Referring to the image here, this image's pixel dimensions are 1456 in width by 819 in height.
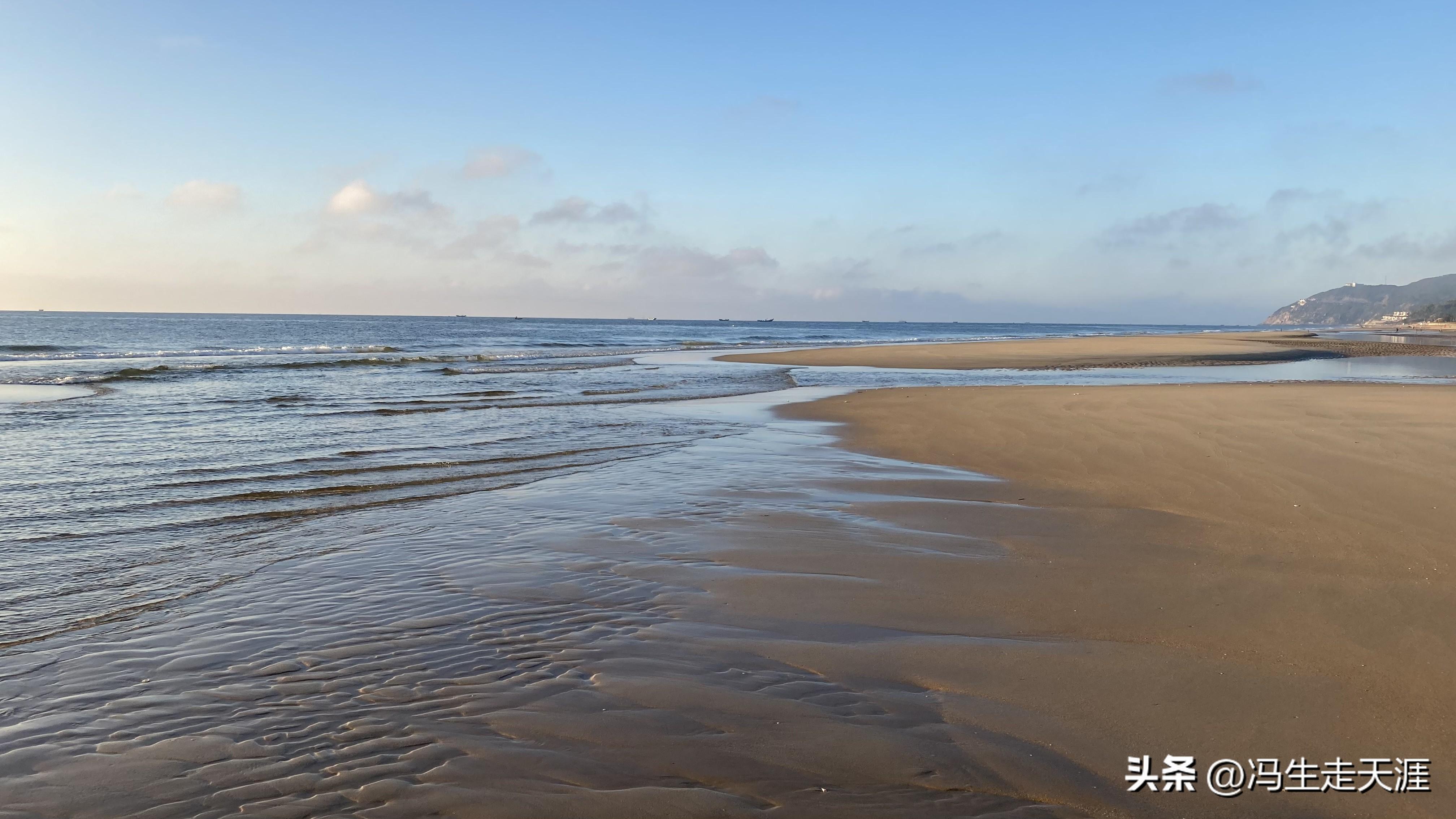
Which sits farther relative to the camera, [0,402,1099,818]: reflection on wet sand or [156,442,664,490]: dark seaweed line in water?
[156,442,664,490]: dark seaweed line in water

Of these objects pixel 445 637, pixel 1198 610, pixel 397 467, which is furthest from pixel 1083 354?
pixel 445 637

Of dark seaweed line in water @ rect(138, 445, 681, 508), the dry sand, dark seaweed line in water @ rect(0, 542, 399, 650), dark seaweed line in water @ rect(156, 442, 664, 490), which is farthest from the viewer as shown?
dark seaweed line in water @ rect(156, 442, 664, 490)

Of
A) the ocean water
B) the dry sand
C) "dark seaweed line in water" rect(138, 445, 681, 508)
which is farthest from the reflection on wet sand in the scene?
"dark seaweed line in water" rect(138, 445, 681, 508)

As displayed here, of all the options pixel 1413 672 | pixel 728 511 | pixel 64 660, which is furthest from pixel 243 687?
pixel 1413 672

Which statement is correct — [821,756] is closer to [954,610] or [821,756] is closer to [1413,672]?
[954,610]

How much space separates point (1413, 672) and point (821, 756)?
310 centimetres

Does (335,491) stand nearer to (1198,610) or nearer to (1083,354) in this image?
(1198,610)

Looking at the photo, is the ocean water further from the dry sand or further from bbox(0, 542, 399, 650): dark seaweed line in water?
the dry sand

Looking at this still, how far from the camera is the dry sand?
334 centimetres

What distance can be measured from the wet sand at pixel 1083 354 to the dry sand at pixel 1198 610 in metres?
21.8

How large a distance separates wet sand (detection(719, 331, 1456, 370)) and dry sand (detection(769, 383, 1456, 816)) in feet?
71.5

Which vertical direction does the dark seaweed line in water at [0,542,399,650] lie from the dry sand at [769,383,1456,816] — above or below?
below

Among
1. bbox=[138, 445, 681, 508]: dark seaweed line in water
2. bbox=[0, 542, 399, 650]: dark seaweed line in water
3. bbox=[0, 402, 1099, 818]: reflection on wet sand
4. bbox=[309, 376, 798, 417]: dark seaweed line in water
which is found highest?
bbox=[309, 376, 798, 417]: dark seaweed line in water

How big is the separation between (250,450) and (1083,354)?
35.1 m
